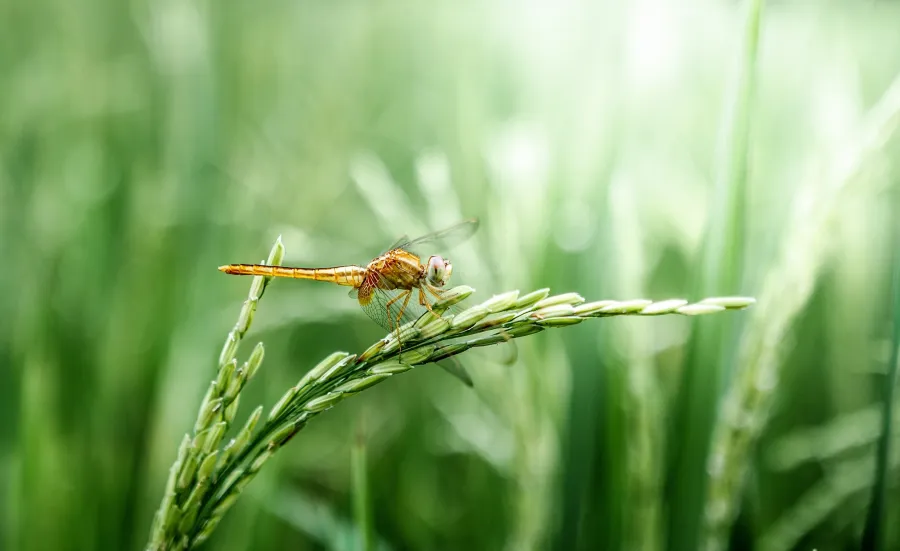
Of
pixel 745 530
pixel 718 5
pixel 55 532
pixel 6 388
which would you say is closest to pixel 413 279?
pixel 745 530

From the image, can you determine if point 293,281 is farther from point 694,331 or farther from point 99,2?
point 99,2

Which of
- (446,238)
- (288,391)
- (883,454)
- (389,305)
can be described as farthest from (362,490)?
(883,454)

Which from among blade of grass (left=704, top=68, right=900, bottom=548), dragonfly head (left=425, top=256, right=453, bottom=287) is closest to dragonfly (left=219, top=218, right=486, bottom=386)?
dragonfly head (left=425, top=256, right=453, bottom=287)

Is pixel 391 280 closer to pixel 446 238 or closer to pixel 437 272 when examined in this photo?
pixel 437 272

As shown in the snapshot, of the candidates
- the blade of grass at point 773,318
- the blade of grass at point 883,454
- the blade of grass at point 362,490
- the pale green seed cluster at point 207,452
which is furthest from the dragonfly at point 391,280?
the blade of grass at point 883,454

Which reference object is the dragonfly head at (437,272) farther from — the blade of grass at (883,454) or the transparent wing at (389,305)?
the blade of grass at (883,454)
